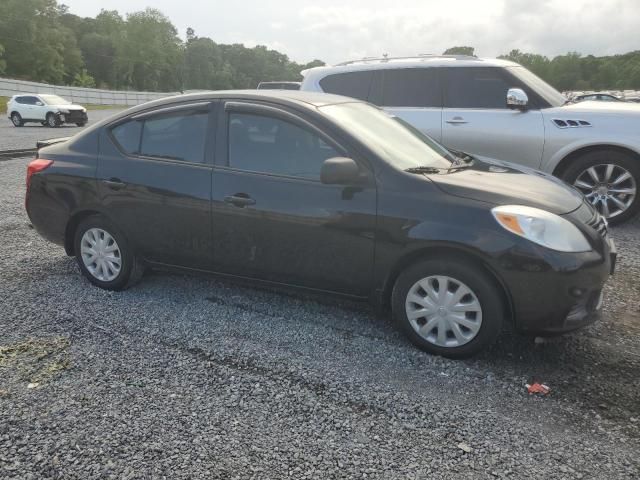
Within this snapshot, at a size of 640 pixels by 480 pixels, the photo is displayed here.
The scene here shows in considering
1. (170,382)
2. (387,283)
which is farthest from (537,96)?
(170,382)

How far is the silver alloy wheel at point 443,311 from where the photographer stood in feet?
10.7

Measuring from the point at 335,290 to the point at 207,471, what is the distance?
5.13ft

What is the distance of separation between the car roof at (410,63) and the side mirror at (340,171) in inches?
162

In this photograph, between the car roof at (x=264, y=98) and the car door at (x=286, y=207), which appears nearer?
the car door at (x=286, y=207)

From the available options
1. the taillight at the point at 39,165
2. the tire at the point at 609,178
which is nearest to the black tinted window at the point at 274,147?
the taillight at the point at 39,165

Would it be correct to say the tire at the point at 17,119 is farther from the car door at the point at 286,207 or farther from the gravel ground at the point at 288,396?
the car door at the point at 286,207

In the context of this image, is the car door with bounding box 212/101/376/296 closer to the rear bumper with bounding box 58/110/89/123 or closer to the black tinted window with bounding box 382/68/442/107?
the black tinted window with bounding box 382/68/442/107

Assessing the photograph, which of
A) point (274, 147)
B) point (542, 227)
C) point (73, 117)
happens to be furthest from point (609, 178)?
point (73, 117)

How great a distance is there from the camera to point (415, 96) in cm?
698

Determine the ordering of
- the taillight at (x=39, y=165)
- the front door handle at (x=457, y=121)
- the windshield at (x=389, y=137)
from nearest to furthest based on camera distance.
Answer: the windshield at (x=389, y=137)
the taillight at (x=39, y=165)
the front door handle at (x=457, y=121)

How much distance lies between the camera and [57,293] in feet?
14.6

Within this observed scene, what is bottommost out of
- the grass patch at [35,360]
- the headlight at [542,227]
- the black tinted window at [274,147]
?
the grass patch at [35,360]

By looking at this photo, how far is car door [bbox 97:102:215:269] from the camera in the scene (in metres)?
3.98

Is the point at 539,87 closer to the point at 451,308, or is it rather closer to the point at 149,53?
the point at 451,308
